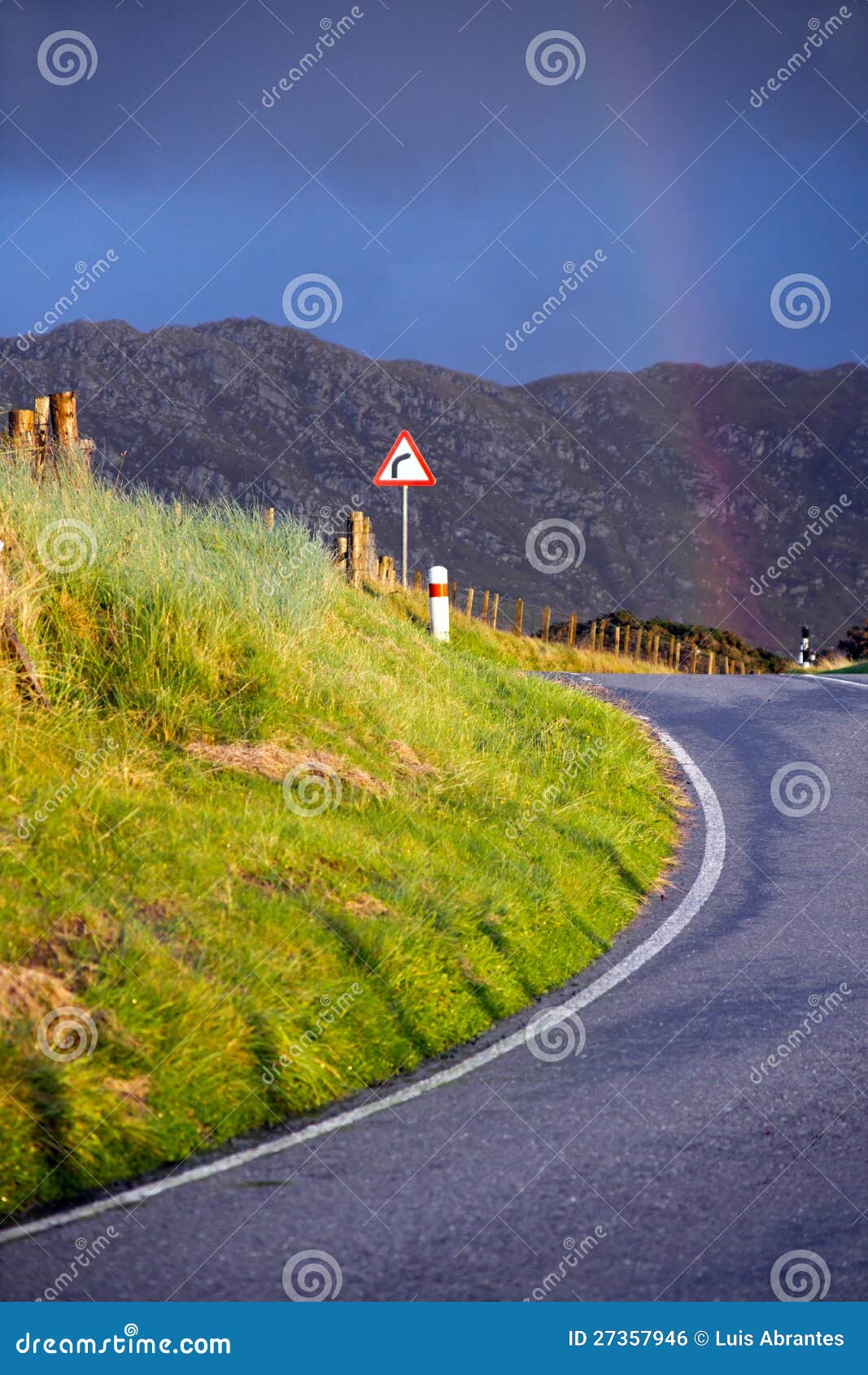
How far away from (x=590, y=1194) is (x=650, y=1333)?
0.82 m

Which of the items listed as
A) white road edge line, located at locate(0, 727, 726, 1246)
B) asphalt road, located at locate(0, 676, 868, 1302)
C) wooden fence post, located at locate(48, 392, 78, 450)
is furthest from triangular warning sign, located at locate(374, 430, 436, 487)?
asphalt road, located at locate(0, 676, 868, 1302)

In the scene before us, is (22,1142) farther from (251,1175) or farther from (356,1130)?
(356,1130)

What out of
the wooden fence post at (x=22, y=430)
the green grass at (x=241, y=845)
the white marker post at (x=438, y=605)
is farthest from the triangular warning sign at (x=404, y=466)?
the wooden fence post at (x=22, y=430)

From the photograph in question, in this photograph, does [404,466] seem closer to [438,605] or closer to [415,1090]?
[438,605]

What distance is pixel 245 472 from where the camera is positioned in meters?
178

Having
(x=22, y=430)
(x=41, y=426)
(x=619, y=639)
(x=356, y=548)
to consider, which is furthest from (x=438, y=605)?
(x=619, y=639)

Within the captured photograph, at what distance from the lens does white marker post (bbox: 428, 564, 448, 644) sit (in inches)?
723

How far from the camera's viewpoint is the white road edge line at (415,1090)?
4.71m

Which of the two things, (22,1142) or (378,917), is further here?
(378,917)

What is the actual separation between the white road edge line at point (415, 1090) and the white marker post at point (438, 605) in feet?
27.9

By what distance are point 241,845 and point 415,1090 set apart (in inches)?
84.8

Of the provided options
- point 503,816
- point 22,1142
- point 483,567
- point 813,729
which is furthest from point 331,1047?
point 483,567

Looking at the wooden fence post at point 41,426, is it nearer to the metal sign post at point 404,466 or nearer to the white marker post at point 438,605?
the metal sign post at point 404,466

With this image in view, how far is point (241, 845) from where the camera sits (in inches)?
295
